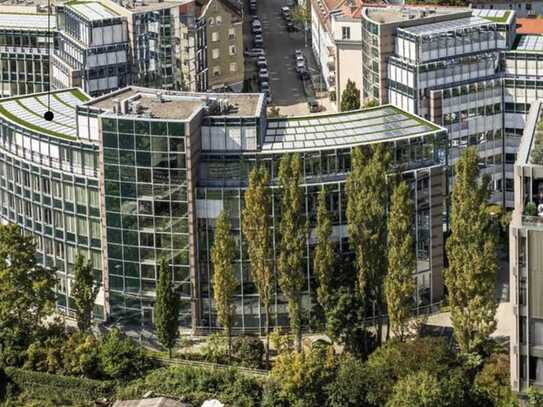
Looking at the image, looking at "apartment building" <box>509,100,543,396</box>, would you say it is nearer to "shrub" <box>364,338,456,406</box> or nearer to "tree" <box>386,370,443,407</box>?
"tree" <box>386,370,443,407</box>

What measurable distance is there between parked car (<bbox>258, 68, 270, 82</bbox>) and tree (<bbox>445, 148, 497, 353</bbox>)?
254ft

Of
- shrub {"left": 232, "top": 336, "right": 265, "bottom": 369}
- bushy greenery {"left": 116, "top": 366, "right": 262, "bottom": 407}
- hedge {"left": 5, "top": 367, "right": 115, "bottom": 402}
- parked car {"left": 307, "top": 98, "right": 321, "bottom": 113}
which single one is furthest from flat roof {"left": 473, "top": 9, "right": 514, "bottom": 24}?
hedge {"left": 5, "top": 367, "right": 115, "bottom": 402}

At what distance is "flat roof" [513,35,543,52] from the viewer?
145750 mm

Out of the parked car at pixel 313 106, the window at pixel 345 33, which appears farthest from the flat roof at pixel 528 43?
the parked car at pixel 313 106

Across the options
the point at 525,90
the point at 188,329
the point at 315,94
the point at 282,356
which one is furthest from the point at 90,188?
the point at 315,94

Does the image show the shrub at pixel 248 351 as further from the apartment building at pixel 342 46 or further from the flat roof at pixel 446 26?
the apartment building at pixel 342 46

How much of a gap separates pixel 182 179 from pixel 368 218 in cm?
1425

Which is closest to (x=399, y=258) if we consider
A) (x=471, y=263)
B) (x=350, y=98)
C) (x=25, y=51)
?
(x=471, y=263)

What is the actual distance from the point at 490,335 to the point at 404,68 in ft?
114

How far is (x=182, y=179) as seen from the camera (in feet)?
397

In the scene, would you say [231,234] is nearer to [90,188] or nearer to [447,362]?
[90,188]

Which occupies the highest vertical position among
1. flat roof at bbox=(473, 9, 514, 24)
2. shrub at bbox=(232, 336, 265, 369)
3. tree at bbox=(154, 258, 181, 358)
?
flat roof at bbox=(473, 9, 514, 24)

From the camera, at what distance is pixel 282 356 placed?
11388 cm

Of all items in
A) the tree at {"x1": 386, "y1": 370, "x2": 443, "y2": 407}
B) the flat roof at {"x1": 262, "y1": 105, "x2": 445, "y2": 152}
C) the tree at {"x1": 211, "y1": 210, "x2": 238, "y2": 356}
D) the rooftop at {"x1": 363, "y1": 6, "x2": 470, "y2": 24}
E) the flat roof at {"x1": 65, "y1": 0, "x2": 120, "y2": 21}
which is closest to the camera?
the tree at {"x1": 386, "y1": 370, "x2": 443, "y2": 407}
